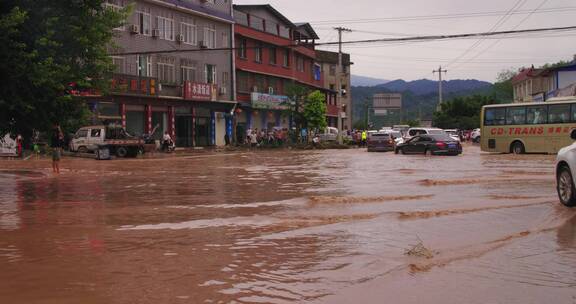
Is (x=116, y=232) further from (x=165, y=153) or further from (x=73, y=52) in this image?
(x=165, y=153)

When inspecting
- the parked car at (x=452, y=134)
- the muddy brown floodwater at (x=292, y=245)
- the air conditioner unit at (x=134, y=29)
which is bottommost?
the muddy brown floodwater at (x=292, y=245)

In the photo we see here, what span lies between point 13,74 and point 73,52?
1755 mm

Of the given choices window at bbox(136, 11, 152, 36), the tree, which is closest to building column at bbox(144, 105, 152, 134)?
window at bbox(136, 11, 152, 36)

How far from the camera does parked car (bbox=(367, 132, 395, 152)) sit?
140ft

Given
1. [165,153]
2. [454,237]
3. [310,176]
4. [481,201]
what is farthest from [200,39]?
[454,237]

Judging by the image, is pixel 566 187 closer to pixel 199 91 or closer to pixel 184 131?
pixel 199 91

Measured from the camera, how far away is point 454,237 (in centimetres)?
860

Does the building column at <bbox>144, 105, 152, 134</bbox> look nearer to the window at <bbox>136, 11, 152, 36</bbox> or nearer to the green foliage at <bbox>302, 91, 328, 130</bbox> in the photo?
the window at <bbox>136, 11, 152, 36</bbox>

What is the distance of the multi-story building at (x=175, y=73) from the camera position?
4094 centimetres

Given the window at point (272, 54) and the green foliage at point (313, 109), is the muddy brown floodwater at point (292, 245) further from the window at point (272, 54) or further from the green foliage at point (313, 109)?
the window at point (272, 54)

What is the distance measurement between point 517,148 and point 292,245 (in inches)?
1080

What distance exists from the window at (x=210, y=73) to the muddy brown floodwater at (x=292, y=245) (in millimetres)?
34624

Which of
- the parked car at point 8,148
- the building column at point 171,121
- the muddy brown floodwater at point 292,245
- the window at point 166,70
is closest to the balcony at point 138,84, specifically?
the window at point 166,70

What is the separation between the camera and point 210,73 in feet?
166
